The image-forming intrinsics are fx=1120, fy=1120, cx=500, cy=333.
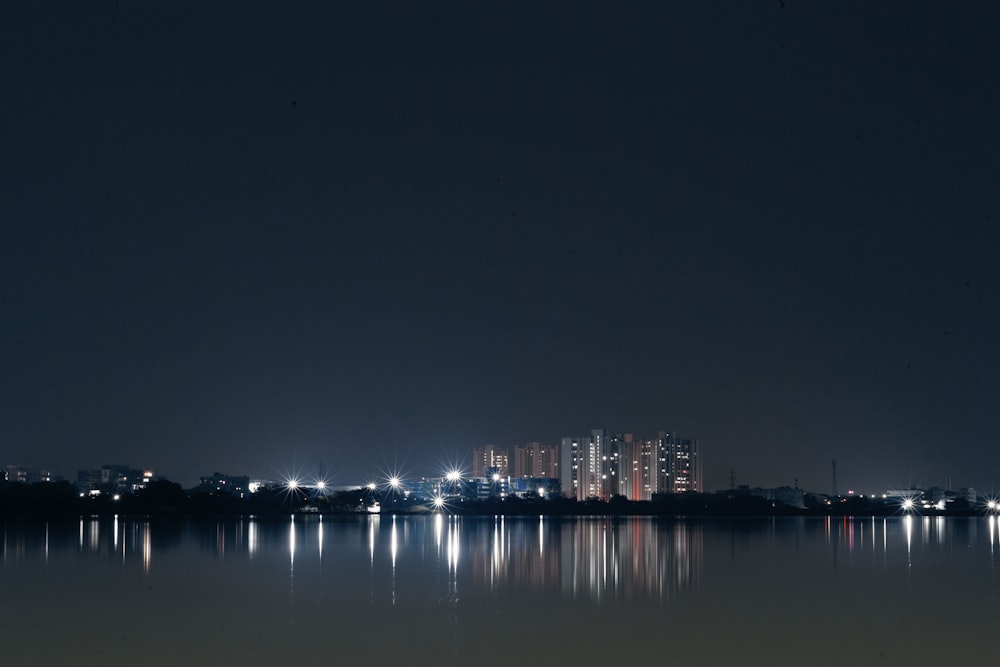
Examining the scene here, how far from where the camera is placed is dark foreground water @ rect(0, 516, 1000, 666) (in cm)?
1502

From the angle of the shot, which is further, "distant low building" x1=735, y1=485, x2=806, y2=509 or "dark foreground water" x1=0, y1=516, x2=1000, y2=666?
"distant low building" x1=735, y1=485, x2=806, y2=509

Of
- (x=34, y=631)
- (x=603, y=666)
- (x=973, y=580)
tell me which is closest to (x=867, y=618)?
(x=603, y=666)

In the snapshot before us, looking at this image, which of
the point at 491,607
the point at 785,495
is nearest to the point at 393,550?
the point at 491,607

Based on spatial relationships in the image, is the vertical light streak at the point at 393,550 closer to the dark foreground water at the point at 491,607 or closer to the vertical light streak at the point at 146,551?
the dark foreground water at the point at 491,607

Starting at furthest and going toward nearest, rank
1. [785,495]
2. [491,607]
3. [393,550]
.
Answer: [785,495] < [393,550] < [491,607]

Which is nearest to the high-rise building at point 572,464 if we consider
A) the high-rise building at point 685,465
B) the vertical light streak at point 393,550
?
the high-rise building at point 685,465

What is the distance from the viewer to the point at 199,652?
14859 millimetres

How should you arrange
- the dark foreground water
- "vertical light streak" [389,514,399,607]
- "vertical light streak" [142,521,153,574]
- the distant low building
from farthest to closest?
the distant low building < "vertical light streak" [142,521,153,574] < "vertical light streak" [389,514,399,607] < the dark foreground water

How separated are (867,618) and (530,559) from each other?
13775 millimetres

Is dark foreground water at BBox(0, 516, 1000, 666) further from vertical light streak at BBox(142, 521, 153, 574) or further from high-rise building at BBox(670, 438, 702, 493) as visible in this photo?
high-rise building at BBox(670, 438, 702, 493)

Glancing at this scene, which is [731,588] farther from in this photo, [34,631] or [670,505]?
[670,505]

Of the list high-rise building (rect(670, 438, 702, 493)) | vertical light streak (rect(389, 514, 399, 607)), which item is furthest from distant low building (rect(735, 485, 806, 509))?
vertical light streak (rect(389, 514, 399, 607))

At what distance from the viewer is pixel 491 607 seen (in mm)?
19391

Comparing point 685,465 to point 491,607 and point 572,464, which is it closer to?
point 572,464
